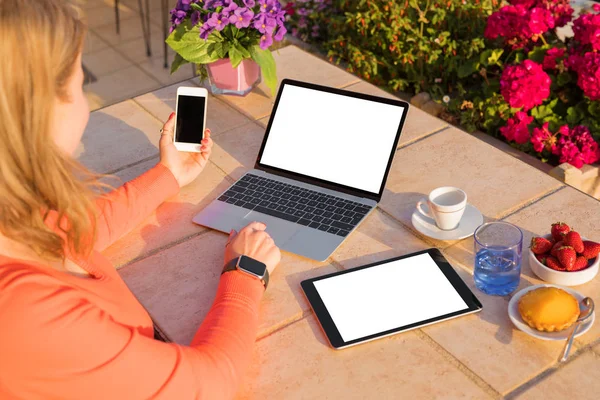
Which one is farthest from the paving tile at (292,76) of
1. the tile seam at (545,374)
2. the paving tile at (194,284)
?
the tile seam at (545,374)

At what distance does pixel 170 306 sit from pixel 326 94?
72cm

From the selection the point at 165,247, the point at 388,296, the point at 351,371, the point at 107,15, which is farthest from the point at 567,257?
the point at 107,15

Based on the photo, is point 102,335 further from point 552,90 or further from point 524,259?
point 552,90

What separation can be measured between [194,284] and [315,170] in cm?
47

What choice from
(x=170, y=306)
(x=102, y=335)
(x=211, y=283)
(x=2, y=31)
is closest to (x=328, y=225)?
(x=211, y=283)

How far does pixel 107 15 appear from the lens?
5.02m

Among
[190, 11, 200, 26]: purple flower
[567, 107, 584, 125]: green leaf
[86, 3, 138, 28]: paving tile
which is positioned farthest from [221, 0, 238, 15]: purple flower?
[86, 3, 138, 28]: paving tile

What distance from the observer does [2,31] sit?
3.34ft

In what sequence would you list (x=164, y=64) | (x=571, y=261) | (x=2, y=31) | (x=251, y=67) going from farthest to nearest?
(x=164, y=64), (x=251, y=67), (x=571, y=261), (x=2, y=31)

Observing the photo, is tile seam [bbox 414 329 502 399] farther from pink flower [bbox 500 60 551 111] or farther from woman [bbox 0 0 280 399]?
pink flower [bbox 500 60 551 111]

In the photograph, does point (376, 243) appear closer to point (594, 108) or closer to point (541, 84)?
point (541, 84)

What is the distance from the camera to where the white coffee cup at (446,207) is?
161 cm

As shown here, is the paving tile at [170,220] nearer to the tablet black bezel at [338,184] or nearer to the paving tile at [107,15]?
the tablet black bezel at [338,184]

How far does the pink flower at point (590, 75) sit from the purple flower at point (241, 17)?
4.12ft
